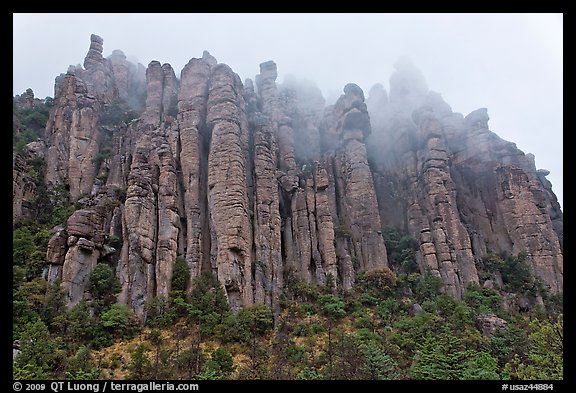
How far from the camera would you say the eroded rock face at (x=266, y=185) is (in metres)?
26.4

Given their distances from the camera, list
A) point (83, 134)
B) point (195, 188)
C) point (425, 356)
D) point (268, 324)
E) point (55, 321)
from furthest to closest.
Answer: point (83, 134) → point (195, 188) → point (268, 324) → point (55, 321) → point (425, 356)

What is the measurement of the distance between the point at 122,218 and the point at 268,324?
1109 cm

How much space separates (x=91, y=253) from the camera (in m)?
24.9

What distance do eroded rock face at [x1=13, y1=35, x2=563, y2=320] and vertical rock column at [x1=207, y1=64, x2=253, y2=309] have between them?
86 mm

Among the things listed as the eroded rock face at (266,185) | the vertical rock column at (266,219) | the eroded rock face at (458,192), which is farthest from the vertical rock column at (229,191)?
the eroded rock face at (458,192)

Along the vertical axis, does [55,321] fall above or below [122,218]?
below

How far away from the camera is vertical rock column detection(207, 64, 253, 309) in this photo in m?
25.5

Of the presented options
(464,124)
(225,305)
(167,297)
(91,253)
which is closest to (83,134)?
(91,253)

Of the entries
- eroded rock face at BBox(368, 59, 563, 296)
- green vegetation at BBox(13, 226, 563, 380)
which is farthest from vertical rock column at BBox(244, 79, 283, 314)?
eroded rock face at BBox(368, 59, 563, 296)

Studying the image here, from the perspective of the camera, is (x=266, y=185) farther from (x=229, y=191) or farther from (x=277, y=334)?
(x=277, y=334)

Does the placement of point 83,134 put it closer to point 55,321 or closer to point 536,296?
point 55,321

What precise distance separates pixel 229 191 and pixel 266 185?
396 cm

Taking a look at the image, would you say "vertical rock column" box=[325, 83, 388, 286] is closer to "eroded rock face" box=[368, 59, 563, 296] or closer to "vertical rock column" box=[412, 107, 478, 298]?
"eroded rock face" box=[368, 59, 563, 296]

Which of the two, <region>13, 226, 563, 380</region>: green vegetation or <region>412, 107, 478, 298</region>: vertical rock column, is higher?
<region>412, 107, 478, 298</region>: vertical rock column
